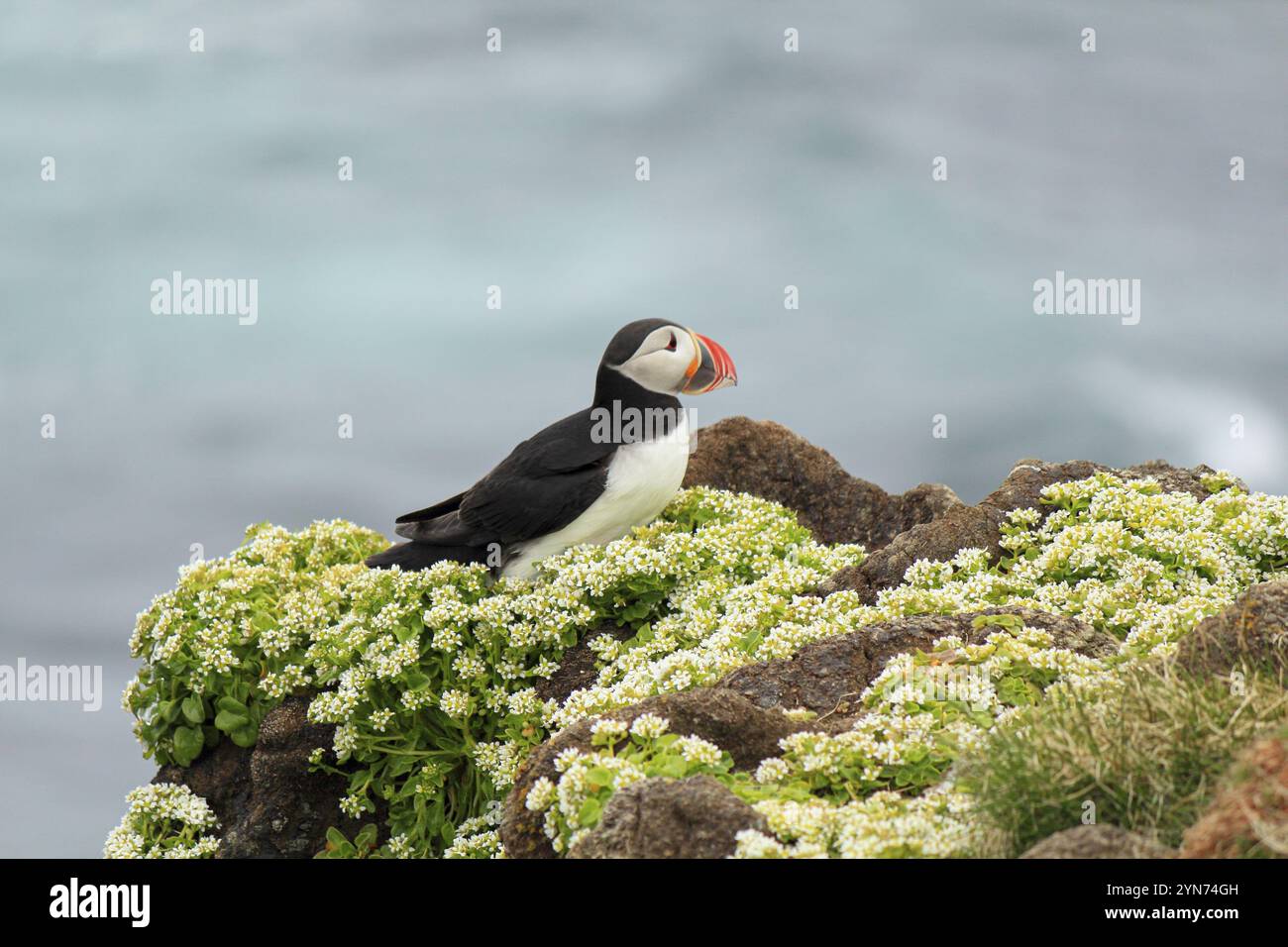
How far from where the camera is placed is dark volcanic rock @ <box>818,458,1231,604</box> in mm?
8500

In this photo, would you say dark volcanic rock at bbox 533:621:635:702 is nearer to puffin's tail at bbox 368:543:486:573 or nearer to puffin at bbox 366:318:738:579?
puffin at bbox 366:318:738:579

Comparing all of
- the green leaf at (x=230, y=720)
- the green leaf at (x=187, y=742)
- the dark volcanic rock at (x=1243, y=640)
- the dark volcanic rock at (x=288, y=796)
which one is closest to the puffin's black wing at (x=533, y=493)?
the dark volcanic rock at (x=288, y=796)

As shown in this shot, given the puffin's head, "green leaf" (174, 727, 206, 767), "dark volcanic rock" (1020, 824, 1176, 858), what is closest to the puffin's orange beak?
the puffin's head

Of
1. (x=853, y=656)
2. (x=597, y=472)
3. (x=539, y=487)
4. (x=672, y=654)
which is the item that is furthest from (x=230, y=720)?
(x=853, y=656)

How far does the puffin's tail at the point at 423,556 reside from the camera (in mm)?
9266

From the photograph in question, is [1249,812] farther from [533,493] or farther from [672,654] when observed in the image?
[533,493]

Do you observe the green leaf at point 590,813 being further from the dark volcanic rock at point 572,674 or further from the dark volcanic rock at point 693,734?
the dark volcanic rock at point 572,674

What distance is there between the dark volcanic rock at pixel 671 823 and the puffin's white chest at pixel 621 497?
15.3 ft

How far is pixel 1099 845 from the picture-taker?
383 centimetres

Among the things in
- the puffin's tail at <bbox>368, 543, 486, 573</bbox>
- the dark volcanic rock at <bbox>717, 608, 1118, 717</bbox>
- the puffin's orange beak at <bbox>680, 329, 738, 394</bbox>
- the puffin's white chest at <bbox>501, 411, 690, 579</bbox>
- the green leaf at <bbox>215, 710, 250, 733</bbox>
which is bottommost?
the green leaf at <bbox>215, 710, 250, 733</bbox>

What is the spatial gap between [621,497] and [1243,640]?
4736mm

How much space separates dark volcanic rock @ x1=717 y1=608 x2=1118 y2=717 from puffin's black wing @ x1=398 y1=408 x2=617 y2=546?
2.98 m
